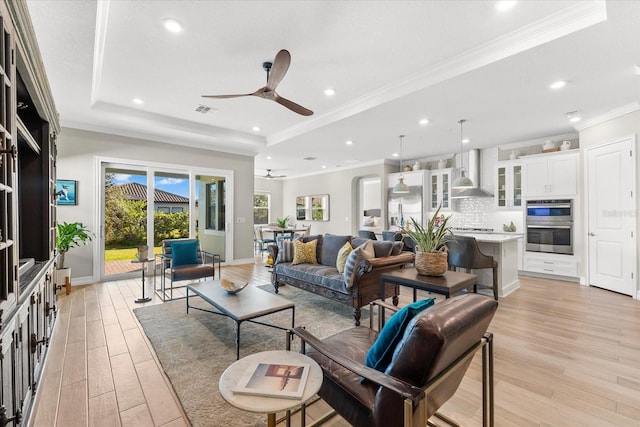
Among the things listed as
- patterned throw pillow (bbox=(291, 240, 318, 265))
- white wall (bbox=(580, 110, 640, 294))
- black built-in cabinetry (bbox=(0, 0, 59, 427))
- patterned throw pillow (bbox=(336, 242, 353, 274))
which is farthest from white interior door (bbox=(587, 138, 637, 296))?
black built-in cabinetry (bbox=(0, 0, 59, 427))

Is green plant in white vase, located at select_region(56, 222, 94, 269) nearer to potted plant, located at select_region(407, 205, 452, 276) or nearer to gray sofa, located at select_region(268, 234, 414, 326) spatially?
gray sofa, located at select_region(268, 234, 414, 326)

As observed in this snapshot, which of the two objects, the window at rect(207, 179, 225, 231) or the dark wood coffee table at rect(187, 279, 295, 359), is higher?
the window at rect(207, 179, 225, 231)

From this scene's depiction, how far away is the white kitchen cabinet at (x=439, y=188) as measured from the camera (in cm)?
725

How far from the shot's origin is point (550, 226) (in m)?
5.47

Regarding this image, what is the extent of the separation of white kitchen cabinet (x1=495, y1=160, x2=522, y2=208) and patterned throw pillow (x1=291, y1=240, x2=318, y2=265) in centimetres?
441

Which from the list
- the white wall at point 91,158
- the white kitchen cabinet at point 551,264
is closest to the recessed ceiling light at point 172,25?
the white wall at point 91,158

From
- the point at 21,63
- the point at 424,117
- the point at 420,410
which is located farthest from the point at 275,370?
the point at 424,117

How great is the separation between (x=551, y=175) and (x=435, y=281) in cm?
476

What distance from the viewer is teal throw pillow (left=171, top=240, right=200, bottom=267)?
Result: 4441mm

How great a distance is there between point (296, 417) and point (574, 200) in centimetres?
596

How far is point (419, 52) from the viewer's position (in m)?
3.09

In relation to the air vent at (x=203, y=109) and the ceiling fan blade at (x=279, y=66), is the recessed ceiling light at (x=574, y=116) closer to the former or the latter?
the ceiling fan blade at (x=279, y=66)

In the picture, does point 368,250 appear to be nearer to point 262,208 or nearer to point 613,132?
point 613,132

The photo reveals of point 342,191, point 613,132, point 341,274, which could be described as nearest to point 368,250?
point 341,274
